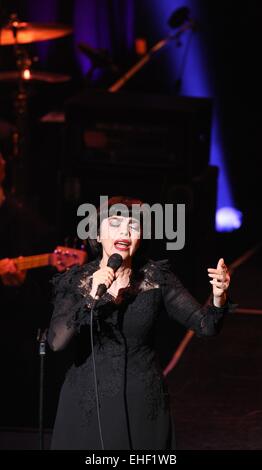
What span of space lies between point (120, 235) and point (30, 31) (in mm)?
4332

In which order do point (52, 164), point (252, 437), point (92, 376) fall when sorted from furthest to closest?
point (52, 164)
point (252, 437)
point (92, 376)

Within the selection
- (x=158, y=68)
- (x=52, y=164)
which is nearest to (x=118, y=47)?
(x=158, y=68)

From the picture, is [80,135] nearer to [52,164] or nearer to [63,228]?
[63,228]

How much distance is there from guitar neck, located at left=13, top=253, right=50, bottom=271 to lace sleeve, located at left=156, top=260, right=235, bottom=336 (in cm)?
237

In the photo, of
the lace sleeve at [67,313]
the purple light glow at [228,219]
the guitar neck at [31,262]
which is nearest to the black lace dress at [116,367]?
the lace sleeve at [67,313]

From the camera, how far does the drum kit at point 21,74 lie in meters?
7.30

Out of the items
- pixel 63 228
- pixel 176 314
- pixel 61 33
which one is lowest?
pixel 63 228

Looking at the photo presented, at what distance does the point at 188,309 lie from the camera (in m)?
3.44

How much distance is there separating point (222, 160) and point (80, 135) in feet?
13.9

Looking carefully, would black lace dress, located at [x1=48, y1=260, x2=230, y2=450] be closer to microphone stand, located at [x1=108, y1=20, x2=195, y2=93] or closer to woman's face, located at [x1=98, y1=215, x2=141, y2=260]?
woman's face, located at [x1=98, y1=215, x2=141, y2=260]

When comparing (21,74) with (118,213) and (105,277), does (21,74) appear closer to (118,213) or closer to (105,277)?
(118,213)

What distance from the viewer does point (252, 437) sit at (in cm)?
488

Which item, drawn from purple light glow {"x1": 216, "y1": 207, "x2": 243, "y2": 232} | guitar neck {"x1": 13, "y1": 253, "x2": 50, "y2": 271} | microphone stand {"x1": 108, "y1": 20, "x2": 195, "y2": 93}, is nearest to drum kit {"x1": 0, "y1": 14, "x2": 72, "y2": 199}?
guitar neck {"x1": 13, "y1": 253, "x2": 50, "y2": 271}

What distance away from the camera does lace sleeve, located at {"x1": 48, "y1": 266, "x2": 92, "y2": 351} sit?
328 cm
